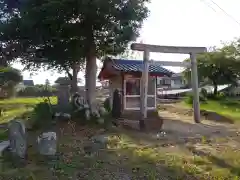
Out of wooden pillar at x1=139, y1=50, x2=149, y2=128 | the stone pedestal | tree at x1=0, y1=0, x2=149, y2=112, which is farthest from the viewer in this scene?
the stone pedestal

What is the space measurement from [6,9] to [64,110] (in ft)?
16.0

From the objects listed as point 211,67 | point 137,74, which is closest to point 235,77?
point 211,67

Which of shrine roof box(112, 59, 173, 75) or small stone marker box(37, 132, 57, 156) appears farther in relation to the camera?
shrine roof box(112, 59, 173, 75)

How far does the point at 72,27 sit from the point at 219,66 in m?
24.6

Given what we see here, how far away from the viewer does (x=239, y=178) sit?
716 cm

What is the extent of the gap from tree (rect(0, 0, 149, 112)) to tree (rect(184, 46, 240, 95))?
21.8 m

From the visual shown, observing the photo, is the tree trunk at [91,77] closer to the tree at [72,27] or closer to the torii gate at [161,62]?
Answer: the tree at [72,27]

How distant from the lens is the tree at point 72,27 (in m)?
11.4

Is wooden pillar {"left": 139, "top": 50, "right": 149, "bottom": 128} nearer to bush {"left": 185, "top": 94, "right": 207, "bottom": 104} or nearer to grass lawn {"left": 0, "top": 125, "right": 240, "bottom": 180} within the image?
grass lawn {"left": 0, "top": 125, "right": 240, "bottom": 180}

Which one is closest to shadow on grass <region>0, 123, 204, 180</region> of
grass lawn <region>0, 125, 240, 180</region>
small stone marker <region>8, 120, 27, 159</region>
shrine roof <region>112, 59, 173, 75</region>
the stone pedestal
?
grass lawn <region>0, 125, 240, 180</region>

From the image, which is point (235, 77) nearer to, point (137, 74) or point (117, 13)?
point (137, 74)

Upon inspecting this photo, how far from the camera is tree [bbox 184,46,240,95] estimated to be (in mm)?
32906

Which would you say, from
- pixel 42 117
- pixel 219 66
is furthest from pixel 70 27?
pixel 219 66

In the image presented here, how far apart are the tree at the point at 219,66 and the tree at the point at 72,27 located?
2177cm
